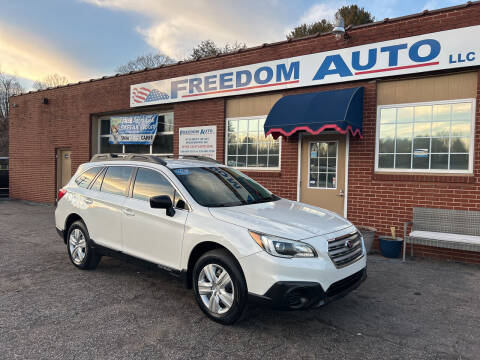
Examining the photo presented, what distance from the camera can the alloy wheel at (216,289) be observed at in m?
3.57

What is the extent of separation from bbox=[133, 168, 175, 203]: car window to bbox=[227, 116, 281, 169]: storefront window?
463 centimetres

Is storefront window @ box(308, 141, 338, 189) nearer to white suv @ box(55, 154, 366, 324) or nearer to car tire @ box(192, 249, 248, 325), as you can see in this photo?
white suv @ box(55, 154, 366, 324)

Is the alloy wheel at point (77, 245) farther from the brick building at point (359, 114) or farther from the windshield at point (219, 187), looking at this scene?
the brick building at point (359, 114)

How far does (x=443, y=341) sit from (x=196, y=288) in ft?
8.20

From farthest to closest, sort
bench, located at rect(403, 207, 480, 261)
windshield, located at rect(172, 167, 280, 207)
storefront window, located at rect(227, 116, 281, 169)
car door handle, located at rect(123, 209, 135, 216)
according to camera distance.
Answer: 1. storefront window, located at rect(227, 116, 281, 169)
2. bench, located at rect(403, 207, 480, 261)
3. car door handle, located at rect(123, 209, 135, 216)
4. windshield, located at rect(172, 167, 280, 207)

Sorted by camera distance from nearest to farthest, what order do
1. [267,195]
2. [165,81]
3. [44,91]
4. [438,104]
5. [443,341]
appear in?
[443,341] < [267,195] < [438,104] < [165,81] < [44,91]

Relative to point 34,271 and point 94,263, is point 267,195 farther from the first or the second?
point 34,271

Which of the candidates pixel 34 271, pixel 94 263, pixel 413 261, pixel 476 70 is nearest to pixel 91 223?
pixel 94 263

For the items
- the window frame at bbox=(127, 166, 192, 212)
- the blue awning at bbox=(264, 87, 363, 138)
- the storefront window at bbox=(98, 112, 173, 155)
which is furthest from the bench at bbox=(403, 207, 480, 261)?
the storefront window at bbox=(98, 112, 173, 155)

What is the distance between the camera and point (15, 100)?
1595 cm

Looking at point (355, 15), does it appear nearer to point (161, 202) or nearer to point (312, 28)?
point (312, 28)

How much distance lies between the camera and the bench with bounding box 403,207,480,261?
5.93 metres

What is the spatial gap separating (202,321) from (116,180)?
8.01ft

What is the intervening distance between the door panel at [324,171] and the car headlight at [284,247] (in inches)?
186
